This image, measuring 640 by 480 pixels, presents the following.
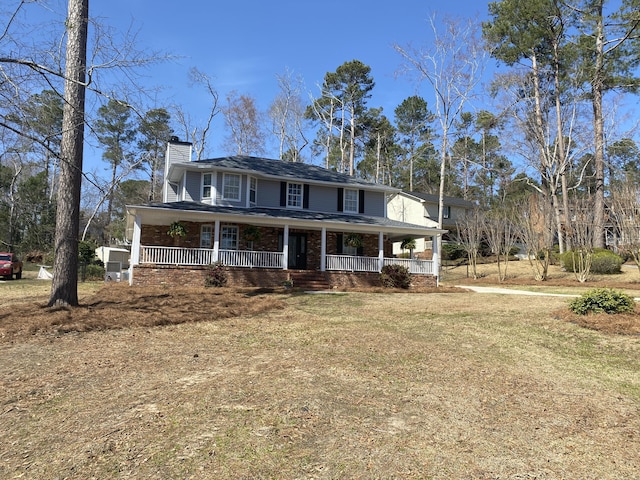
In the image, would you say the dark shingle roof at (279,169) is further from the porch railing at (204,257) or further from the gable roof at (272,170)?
the porch railing at (204,257)

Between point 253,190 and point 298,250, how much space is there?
3.66 meters

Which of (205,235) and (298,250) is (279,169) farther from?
(205,235)

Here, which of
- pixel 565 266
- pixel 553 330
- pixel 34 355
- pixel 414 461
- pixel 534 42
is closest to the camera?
pixel 414 461

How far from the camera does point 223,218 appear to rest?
1717 centimetres

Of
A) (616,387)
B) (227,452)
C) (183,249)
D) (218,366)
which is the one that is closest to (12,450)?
(227,452)

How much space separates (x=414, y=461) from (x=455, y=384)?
203 cm

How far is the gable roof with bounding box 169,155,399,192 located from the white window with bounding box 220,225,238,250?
2.71 meters

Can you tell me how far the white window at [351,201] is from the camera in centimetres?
2209

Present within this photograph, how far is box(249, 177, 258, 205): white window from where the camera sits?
1989 centimetres

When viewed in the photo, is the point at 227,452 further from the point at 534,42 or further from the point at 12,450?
the point at 534,42

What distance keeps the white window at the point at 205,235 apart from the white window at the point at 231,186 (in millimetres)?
1603

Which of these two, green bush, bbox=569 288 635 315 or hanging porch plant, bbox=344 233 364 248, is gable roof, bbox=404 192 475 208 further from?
green bush, bbox=569 288 635 315

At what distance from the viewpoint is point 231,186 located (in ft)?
64.1

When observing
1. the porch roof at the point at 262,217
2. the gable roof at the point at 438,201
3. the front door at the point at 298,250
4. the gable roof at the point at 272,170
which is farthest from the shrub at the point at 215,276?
the gable roof at the point at 438,201
